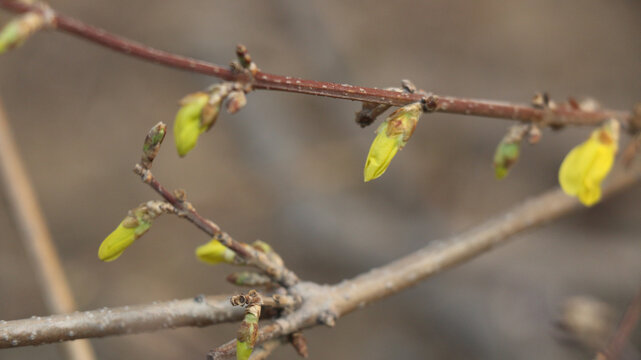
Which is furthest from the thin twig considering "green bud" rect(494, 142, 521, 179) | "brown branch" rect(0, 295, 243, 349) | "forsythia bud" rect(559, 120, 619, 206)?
"forsythia bud" rect(559, 120, 619, 206)

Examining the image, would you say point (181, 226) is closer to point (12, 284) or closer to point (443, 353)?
point (12, 284)

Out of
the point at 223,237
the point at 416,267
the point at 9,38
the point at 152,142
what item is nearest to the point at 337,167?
the point at 416,267

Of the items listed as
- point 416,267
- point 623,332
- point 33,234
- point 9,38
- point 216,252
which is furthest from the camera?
point 33,234

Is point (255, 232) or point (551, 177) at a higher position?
point (255, 232)

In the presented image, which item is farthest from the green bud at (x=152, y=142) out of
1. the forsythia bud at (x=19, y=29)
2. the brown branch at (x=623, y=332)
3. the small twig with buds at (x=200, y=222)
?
the brown branch at (x=623, y=332)

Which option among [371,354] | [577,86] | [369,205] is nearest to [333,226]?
[369,205]

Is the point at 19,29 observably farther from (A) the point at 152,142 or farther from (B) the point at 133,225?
(B) the point at 133,225

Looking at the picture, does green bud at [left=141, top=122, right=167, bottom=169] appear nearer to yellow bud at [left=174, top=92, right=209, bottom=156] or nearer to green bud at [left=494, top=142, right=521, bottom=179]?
yellow bud at [left=174, top=92, right=209, bottom=156]
